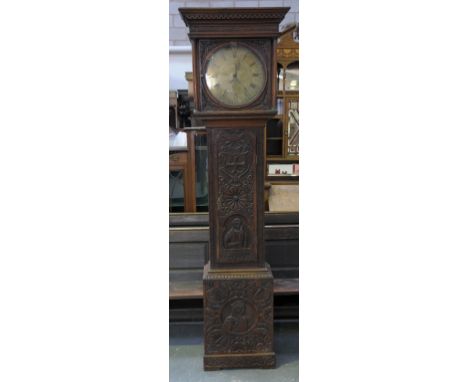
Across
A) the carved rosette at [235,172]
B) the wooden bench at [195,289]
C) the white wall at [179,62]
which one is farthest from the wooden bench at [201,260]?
the white wall at [179,62]

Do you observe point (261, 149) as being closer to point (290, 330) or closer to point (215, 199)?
point (215, 199)

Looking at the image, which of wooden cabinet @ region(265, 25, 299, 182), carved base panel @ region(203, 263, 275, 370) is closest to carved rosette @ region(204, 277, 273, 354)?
carved base panel @ region(203, 263, 275, 370)

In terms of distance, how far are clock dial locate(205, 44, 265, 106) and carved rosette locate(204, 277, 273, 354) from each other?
2.60ft

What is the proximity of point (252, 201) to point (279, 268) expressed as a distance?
0.62 metres

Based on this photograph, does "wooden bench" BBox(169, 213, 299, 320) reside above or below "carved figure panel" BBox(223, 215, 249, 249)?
below

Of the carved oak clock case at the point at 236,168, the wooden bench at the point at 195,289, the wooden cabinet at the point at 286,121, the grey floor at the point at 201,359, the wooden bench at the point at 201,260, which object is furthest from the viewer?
the wooden cabinet at the point at 286,121

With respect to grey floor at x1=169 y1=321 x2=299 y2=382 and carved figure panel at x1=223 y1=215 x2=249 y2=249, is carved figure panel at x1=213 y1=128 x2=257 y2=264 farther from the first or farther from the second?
grey floor at x1=169 y1=321 x2=299 y2=382

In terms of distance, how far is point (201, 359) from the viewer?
1.86 meters

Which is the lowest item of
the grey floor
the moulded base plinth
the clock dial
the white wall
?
the grey floor

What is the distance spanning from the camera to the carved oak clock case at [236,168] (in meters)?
1.60

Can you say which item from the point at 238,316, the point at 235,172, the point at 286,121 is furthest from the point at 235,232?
the point at 286,121

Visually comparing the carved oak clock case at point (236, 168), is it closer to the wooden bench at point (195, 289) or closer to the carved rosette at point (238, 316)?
Answer: the carved rosette at point (238, 316)

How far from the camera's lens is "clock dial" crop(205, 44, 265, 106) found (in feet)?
5.31

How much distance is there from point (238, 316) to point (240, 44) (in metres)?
1.17
